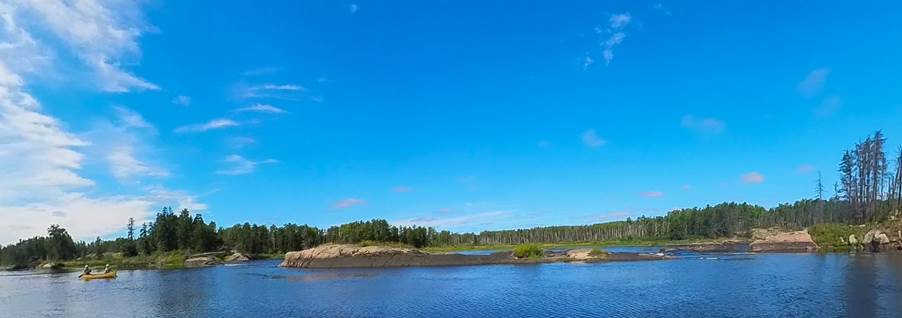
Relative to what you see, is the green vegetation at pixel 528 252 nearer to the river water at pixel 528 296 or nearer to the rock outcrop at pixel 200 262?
the river water at pixel 528 296

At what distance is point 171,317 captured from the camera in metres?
49.9

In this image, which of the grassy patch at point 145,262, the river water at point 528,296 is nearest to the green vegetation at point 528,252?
the river water at point 528,296

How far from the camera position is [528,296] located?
58.1 metres

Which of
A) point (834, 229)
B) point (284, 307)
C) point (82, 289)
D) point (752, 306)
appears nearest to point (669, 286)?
point (752, 306)

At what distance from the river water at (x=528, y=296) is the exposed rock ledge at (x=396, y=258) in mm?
37182

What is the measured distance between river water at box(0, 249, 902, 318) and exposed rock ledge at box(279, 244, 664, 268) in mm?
37182

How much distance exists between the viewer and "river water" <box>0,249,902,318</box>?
151 ft

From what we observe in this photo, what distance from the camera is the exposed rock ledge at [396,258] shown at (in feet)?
404

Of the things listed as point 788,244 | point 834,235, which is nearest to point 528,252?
point 788,244

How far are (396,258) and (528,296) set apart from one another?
70111 mm

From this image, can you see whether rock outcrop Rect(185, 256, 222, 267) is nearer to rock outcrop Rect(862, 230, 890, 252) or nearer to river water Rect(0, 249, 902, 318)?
river water Rect(0, 249, 902, 318)

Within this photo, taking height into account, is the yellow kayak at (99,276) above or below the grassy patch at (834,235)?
below

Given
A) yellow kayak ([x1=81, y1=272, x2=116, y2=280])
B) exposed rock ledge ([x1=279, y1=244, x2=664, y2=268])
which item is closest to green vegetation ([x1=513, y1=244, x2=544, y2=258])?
exposed rock ledge ([x1=279, y1=244, x2=664, y2=268])

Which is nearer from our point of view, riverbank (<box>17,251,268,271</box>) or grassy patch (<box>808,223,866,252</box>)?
grassy patch (<box>808,223,866,252</box>)
